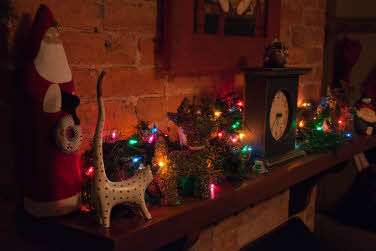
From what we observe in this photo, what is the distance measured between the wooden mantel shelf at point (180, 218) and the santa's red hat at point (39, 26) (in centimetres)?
37

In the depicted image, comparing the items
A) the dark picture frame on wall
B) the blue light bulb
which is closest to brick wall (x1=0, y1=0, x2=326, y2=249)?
the dark picture frame on wall

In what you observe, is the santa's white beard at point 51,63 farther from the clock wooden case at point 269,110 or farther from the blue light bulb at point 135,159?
the clock wooden case at point 269,110

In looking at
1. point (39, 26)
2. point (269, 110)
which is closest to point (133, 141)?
point (39, 26)

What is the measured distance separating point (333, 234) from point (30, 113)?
6.75 feet

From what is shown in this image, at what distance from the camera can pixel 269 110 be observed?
4.12 feet

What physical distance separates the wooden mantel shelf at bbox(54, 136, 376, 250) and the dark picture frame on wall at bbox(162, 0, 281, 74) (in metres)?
0.43

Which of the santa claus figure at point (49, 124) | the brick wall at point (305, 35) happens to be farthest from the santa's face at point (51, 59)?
the brick wall at point (305, 35)

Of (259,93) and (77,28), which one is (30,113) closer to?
(77,28)

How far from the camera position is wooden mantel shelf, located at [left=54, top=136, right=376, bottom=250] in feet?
2.53

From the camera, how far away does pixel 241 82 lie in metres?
1.57

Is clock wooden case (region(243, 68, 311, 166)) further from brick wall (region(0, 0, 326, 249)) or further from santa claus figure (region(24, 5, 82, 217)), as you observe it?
santa claus figure (region(24, 5, 82, 217))

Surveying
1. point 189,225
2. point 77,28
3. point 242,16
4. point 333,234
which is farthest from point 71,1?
point 333,234

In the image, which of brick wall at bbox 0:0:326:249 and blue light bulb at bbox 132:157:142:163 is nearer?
brick wall at bbox 0:0:326:249

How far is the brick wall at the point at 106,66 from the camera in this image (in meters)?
0.84
